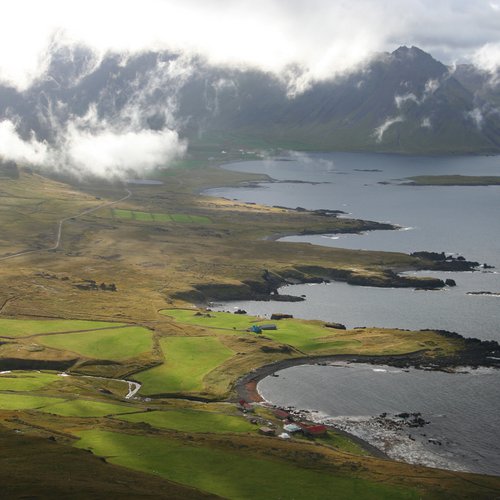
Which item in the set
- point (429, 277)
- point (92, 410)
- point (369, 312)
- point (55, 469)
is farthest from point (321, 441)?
point (429, 277)

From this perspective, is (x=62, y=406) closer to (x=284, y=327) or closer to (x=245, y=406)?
(x=245, y=406)

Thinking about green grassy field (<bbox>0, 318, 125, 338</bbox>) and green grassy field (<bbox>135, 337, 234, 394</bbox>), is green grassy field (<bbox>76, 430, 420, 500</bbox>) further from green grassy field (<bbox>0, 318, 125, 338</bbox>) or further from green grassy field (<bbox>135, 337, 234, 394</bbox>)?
green grassy field (<bbox>0, 318, 125, 338</bbox>)

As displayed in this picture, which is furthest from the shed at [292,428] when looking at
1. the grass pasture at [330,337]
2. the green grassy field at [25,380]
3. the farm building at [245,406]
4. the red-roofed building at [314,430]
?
the green grassy field at [25,380]

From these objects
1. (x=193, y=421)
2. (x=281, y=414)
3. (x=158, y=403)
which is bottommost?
(x=158, y=403)

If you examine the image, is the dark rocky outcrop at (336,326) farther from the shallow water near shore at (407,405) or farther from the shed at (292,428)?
the shed at (292,428)

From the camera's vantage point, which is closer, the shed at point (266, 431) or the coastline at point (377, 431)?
the coastline at point (377, 431)

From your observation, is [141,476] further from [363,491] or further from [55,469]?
[363,491]

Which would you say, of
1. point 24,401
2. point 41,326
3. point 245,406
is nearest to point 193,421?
point 245,406
